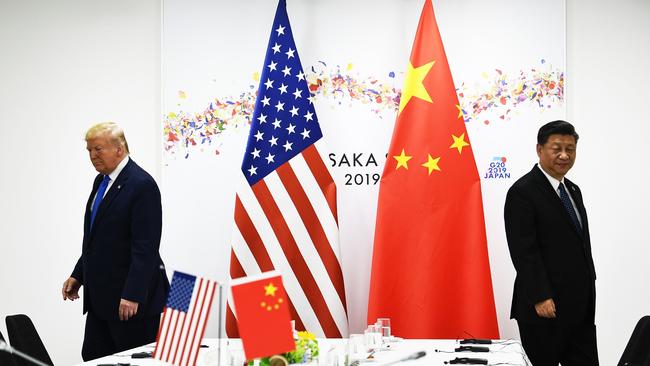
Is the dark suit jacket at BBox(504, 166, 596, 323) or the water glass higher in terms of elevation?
the dark suit jacket at BBox(504, 166, 596, 323)

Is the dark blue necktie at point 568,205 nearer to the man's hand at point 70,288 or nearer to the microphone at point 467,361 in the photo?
the microphone at point 467,361

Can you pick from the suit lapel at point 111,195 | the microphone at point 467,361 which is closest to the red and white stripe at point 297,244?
the suit lapel at point 111,195

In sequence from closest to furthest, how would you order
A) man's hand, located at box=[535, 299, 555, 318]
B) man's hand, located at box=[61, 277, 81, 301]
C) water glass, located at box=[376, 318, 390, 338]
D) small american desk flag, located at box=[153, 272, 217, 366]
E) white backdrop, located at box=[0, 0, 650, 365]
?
small american desk flag, located at box=[153, 272, 217, 366] < water glass, located at box=[376, 318, 390, 338] < man's hand, located at box=[535, 299, 555, 318] < man's hand, located at box=[61, 277, 81, 301] < white backdrop, located at box=[0, 0, 650, 365]

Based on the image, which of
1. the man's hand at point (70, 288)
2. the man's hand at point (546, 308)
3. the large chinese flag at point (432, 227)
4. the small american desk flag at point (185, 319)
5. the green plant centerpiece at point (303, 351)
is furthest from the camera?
the large chinese flag at point (432, 227)

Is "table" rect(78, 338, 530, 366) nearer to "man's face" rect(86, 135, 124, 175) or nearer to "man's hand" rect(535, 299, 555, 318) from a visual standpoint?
"man's hand" rect(535, 299, 555, 318)

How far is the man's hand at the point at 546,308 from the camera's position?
387cm

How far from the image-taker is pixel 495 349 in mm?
3525

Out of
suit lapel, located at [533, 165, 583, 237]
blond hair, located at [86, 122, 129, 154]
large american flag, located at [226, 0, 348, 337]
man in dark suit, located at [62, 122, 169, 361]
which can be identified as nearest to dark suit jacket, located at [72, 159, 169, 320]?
man in dark suit, located at [62, 122, 169, 361]

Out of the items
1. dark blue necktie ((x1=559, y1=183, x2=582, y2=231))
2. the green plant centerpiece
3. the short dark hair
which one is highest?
the short dark hair

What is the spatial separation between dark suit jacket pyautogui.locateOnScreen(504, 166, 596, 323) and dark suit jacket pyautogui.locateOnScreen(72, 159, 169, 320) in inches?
72.9

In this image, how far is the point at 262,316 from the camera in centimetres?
219

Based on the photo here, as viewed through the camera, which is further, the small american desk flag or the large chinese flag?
the large chinese flag

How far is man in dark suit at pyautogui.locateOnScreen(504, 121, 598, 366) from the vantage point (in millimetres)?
3957

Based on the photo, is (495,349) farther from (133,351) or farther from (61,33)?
(61,33)
